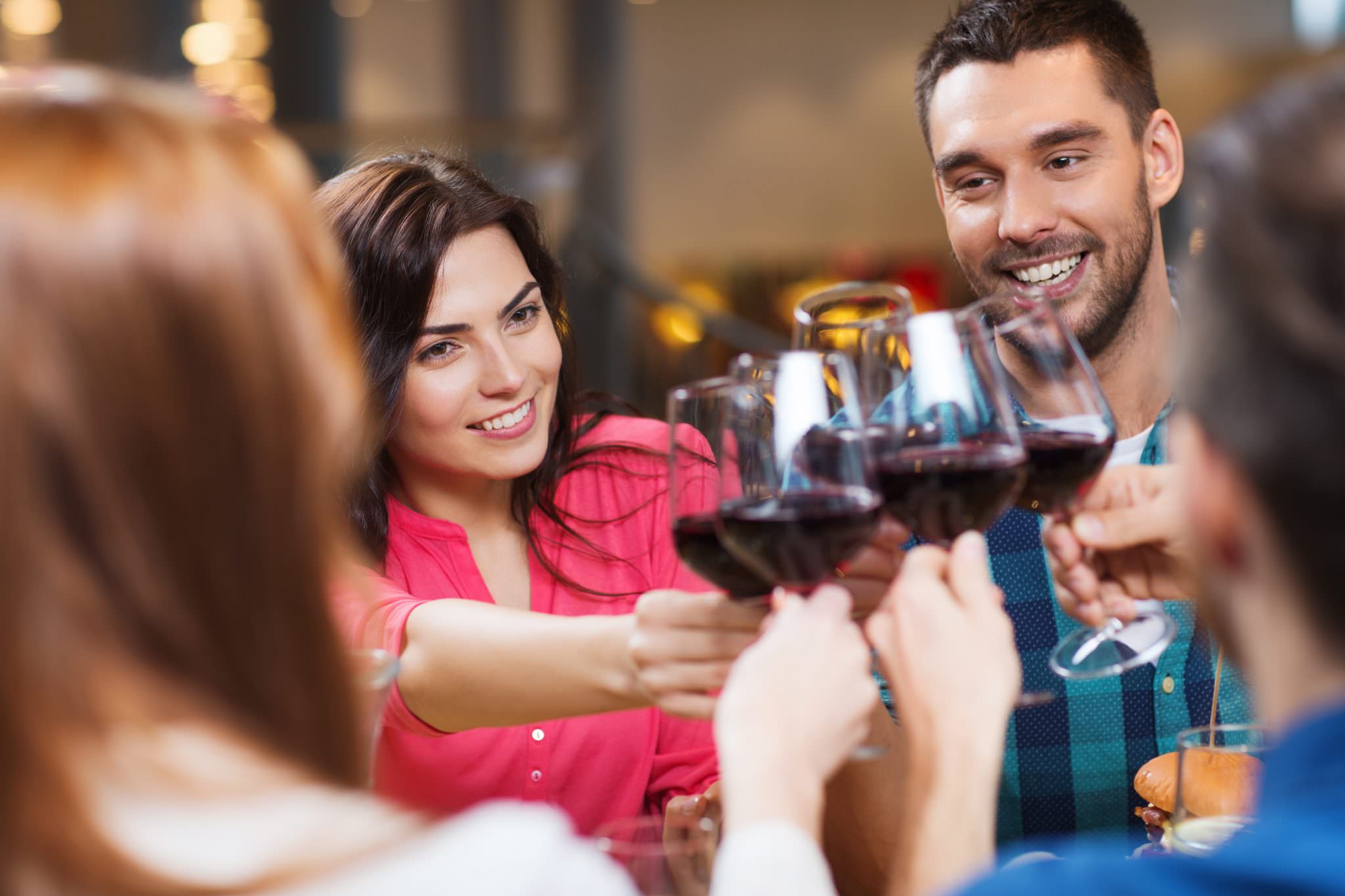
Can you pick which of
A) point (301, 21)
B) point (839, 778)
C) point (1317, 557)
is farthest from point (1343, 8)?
point (1317, 557)

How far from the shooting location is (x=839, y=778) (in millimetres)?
1541

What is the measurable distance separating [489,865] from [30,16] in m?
7.25

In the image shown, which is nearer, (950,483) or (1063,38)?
(950,483)

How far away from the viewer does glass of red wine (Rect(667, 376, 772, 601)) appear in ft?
3.57

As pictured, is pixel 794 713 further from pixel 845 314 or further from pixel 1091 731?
pixel 1091 731

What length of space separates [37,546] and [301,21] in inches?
270

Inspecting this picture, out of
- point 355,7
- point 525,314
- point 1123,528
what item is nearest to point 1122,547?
point 1123,528

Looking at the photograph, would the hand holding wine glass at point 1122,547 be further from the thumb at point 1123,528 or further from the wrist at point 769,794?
the wrist at point 769,794

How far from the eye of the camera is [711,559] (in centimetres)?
116

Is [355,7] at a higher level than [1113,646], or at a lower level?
higher

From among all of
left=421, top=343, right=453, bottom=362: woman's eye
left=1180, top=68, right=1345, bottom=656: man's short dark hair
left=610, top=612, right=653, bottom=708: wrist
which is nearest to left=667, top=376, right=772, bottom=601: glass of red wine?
left=610, top=612, right=653, bottom=708: wrist

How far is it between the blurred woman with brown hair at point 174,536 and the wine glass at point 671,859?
16cm

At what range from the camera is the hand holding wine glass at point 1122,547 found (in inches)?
52.9

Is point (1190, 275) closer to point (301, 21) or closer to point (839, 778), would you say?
point (839, 778)
